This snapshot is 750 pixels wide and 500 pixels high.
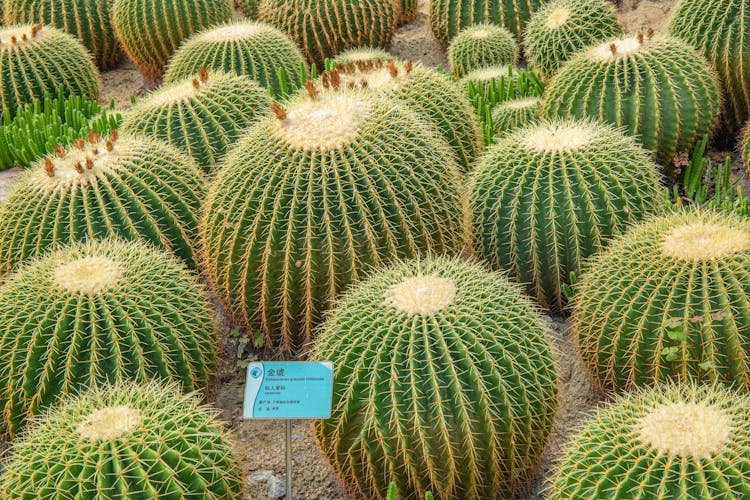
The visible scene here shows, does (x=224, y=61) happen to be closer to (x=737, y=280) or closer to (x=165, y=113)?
(x=165, y=113)

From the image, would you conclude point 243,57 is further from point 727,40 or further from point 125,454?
point 125,454

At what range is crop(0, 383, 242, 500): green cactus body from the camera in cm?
254

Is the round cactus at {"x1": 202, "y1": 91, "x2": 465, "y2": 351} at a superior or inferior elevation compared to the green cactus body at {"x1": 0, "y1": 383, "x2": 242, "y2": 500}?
superior

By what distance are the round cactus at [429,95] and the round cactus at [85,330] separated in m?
1.53

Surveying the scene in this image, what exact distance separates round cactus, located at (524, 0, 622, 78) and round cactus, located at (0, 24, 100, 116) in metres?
3.45

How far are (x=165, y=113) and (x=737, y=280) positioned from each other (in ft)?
9.59

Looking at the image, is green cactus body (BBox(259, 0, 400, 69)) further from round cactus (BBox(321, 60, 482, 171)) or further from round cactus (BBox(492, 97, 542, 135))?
round cactus (BBox(321, 60, 482, 171))

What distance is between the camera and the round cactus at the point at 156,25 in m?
7.48

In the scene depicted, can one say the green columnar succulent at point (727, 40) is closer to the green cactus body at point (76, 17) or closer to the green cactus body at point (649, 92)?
the green cactus body at point (649, 92)

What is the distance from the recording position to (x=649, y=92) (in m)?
4.78

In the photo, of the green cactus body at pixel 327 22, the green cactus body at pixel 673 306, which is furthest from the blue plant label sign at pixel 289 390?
the green cactus body at pixel 327 22

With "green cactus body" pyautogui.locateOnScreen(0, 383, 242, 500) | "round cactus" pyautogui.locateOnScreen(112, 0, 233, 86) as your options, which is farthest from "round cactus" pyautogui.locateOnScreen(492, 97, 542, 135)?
"round cactus" pyautogui.locateOnScreen(112, 0, 233, 86)

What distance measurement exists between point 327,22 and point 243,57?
145cm

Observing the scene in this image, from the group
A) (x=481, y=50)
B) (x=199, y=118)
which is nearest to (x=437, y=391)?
(x=199, y=118)
